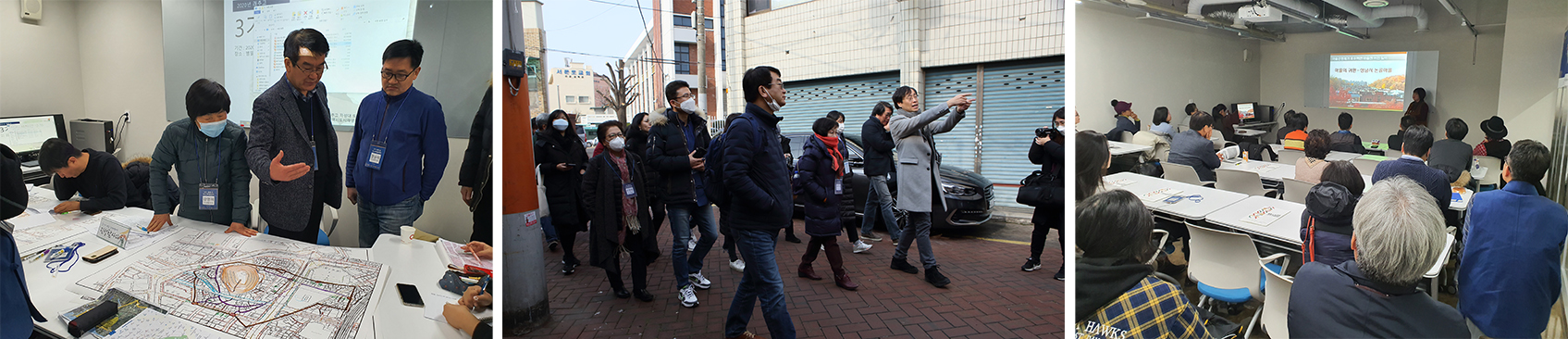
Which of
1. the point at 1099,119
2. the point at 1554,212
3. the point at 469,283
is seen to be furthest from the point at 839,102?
the point at 1554,212

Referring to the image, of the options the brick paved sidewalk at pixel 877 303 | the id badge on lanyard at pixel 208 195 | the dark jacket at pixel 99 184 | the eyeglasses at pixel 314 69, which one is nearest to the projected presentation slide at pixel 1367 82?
the brick paved sidewalk at pixel 877 303

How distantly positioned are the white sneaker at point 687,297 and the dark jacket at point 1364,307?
190 centimetres

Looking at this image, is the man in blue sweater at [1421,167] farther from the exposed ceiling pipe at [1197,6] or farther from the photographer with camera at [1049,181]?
the photographer with camera at [1049,181]

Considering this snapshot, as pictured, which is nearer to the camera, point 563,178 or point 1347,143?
point 1347,143

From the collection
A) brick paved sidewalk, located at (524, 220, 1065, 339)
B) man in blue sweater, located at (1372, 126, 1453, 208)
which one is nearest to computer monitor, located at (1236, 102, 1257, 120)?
man in blue sweater, located at (1372, 126, 1453, 208)

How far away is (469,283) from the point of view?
1.98m

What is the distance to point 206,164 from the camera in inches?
72.2

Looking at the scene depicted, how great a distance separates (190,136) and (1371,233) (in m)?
3.29

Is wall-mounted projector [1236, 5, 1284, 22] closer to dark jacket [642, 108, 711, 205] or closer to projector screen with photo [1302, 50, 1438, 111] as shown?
projector screen with photo [1302, 50, 1438, 111]

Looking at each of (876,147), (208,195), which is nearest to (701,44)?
(876,147)

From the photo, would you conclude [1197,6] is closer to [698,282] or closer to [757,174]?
[757,174]

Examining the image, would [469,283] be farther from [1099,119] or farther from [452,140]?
[1099,119]

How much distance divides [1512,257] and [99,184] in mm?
4111

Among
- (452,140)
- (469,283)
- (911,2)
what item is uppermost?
(911,2)
